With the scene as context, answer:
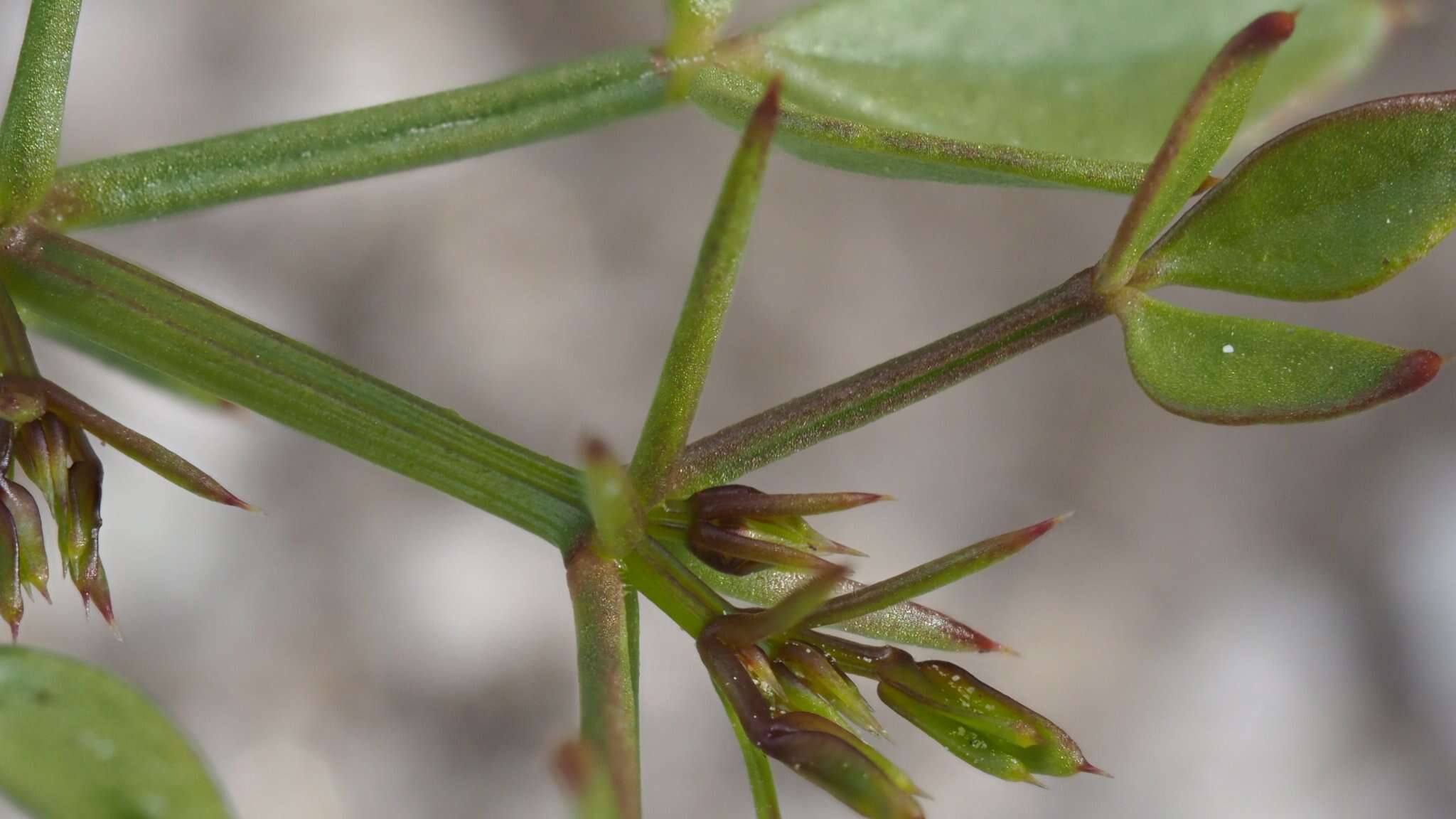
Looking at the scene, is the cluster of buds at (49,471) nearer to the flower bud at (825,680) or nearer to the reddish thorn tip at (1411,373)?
the flower bud at (825,680)

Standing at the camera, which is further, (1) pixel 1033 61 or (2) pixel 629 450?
(2) pixel 629 450

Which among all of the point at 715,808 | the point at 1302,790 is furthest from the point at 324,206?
the point at 1302,790

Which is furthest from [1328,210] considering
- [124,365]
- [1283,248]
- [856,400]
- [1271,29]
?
[124,365]

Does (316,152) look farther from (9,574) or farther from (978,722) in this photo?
(978,722)

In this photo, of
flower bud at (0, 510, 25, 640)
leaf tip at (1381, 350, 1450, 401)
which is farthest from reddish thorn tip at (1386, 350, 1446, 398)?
flower bud at (0, 510, 25, 640)

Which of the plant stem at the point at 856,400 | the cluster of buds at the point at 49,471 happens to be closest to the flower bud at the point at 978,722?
the plant stem at the point at 856,400
